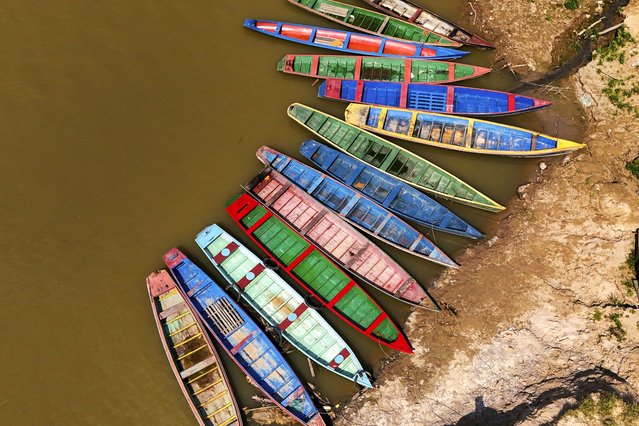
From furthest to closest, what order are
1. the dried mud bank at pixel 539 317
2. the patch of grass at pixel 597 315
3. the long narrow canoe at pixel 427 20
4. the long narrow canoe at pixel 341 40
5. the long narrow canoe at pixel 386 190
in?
the long narrow canoe at pixel 341 40 < the long narrow canoe at pixel 427 20 < the long narrow canoe at pixel 386 190 < the patch of grass at pixel 597 315 < the dried mud bank at pixel 539 317

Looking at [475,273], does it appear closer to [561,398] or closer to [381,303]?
[381,303]

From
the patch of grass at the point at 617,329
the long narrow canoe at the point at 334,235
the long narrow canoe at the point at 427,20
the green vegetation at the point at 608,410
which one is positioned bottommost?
the green vegetation at the point at 608,410

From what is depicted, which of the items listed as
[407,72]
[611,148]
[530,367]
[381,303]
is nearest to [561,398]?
[530,367]

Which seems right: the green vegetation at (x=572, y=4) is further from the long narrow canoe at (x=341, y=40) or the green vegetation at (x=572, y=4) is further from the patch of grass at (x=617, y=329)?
the patch of grass at (x=617, y=329)

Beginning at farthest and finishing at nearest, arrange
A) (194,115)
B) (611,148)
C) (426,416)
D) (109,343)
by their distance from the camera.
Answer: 1. (194,115)
2. (611,148)
3. (109,343)
4. (426,416)

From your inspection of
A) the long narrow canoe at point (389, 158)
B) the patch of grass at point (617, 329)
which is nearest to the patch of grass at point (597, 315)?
the patch of grass at point (617, 329)

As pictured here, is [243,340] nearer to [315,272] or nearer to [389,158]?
[315,272]

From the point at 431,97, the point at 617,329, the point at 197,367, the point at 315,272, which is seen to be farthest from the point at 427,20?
the point at 197,367
